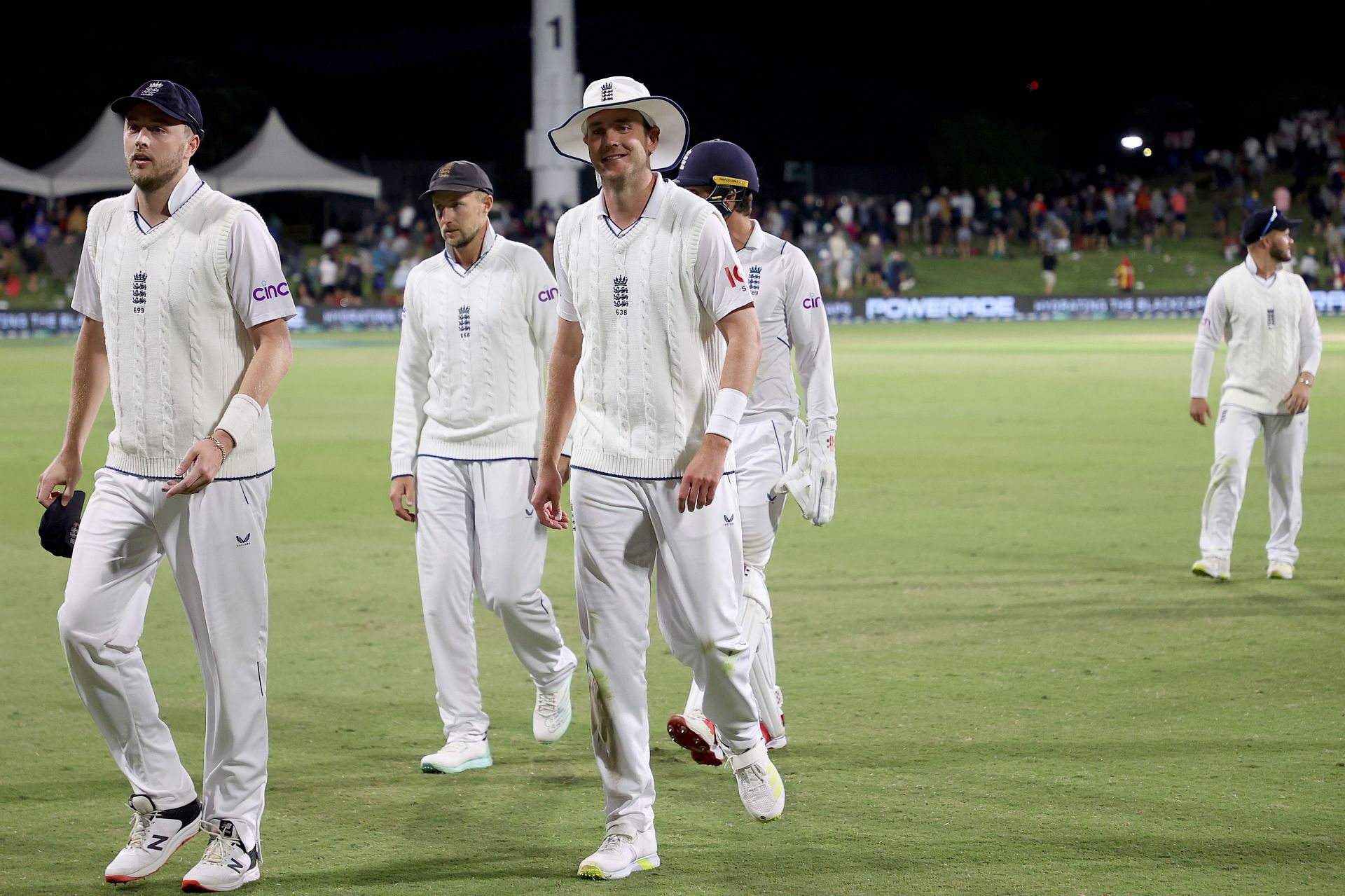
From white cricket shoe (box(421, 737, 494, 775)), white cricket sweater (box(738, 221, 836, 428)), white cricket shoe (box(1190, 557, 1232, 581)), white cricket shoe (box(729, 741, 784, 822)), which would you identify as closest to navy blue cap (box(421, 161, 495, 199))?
white cricket sweater (box(738, 221, 836, 428))

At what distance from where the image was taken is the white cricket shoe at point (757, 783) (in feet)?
17.4

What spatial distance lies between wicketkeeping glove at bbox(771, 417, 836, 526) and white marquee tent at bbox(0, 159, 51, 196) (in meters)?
39.5

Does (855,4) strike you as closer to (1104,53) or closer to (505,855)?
(1104,53)

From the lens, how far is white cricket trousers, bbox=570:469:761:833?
5.01 meters

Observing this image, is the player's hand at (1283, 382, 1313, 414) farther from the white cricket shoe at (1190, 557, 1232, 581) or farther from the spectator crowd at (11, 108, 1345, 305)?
the spectator crowd at (11, 108, 1345, 305)

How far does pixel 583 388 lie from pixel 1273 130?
198 feet

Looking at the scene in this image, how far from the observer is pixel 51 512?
17.3ft

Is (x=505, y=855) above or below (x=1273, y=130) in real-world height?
below

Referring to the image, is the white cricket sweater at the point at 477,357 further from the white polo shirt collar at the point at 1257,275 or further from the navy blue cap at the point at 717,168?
the white polo shirt collar at the point at 1257,275

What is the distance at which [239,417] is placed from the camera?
4797mm

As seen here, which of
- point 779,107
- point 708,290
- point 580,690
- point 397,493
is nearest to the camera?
point 708,290

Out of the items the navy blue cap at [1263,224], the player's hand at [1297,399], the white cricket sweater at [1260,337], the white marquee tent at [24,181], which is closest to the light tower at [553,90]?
the white marquee tent at [24,181]

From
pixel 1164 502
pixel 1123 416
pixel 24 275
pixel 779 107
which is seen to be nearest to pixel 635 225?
pixel 1164 502

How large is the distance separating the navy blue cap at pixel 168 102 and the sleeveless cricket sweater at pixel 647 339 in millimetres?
1198
